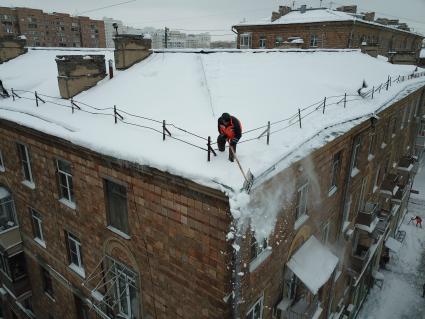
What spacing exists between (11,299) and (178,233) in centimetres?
1346

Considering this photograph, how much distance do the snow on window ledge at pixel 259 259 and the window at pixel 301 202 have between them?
1871 mm

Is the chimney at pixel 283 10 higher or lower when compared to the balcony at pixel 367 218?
higher

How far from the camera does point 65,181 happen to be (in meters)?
9.54

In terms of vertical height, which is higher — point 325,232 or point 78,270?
point 325,232

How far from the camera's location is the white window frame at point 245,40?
34500 mm

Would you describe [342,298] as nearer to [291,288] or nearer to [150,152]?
[291,288]

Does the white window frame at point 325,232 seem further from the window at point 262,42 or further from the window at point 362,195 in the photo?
the window at point 262,42

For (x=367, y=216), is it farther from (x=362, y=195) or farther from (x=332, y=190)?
(x=332, y=190)

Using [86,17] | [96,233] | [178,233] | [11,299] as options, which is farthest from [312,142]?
[86,17]

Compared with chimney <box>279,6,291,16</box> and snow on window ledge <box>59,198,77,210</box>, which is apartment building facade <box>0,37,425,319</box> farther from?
chimney <box>279,6,291,16</box>

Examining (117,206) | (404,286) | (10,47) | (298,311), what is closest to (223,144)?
(117,206)

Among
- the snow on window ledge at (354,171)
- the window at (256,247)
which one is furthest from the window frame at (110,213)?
the snow on window ledge at (354,171)

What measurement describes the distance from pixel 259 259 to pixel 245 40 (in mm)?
32214

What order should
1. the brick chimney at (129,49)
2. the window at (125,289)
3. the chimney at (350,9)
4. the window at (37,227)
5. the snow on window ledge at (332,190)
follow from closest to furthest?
the window at (125,289) < the snow on window ledge at (332,190) < the window at (37,227) < the brick chimney at (129,49) < the chimney at (350,9)
